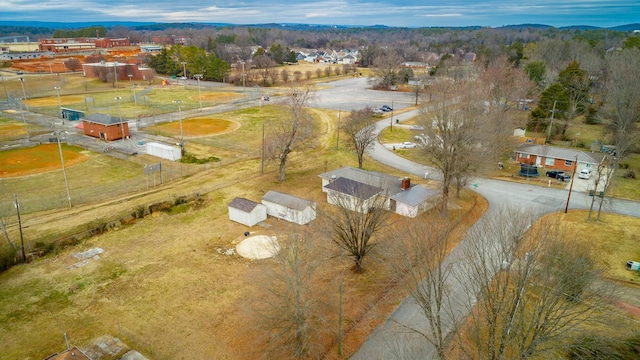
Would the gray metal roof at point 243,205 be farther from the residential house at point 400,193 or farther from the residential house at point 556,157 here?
the residential house at point 556,157

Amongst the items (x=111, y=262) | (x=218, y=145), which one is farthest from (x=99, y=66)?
(x=111, y=262)

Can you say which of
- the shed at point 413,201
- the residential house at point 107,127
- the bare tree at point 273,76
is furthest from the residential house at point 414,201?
the bare tree at point 273,76

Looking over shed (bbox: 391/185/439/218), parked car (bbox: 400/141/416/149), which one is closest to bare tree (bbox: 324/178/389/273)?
shed (bbox: 391/185/439/218)

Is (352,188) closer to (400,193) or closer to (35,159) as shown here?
(400,193)

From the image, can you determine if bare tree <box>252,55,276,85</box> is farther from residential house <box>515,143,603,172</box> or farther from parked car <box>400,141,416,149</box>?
residential house <box>515,143,603,172</box>

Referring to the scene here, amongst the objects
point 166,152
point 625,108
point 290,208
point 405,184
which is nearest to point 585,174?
point 625,108
